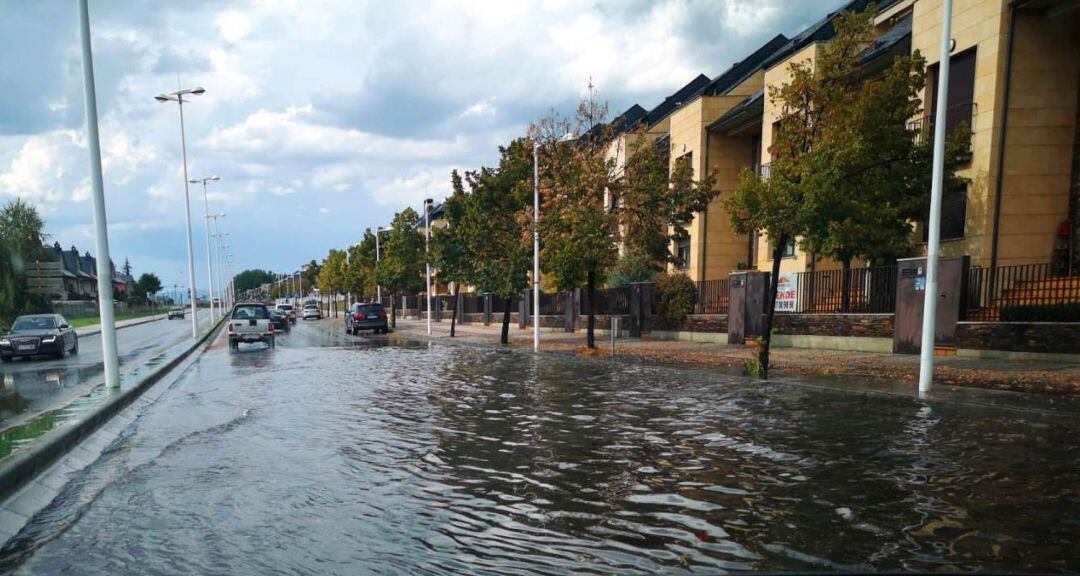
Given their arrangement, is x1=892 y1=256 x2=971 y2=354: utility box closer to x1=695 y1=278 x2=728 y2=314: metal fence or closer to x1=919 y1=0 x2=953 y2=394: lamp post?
x1=919 y1=0 x2=953 y2=394: lamp post

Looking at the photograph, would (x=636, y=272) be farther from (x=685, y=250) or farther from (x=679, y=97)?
(x=679, y=97)

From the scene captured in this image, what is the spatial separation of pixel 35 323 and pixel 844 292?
2731 cm

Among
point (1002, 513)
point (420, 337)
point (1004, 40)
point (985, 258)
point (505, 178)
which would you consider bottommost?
point (420, 337)

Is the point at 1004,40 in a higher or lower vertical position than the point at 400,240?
higher

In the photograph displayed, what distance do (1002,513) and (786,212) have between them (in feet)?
29.4

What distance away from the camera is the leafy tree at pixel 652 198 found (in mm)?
19453

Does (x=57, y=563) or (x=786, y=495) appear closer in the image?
(x=57, y=563)

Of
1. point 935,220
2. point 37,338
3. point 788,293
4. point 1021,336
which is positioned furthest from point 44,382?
point 1021,336

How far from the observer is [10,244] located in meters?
37.8

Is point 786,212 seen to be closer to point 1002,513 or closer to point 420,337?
point 1002,513

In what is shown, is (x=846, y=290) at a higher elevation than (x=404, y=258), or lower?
lower

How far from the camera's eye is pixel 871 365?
47.1ft

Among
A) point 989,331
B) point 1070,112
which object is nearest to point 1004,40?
point 1070,112

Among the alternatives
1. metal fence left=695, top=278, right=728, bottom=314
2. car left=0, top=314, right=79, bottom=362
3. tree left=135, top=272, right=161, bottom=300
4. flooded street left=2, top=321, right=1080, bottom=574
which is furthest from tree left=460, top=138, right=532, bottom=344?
tree left=135, top=272, right=161, bottom=300
